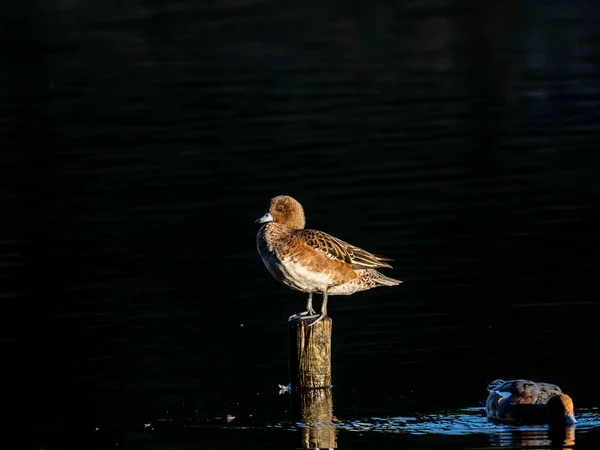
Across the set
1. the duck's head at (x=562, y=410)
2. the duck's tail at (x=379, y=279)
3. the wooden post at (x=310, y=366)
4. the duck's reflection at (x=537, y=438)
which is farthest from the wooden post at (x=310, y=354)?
the duck's head at (x=562, y=410)

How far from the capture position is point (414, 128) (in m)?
28.7

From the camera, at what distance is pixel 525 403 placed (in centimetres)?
1238

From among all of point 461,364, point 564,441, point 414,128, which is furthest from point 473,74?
point 564,441

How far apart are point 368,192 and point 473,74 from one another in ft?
41.8

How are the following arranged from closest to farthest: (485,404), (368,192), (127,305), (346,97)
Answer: (485,404), (127,305), (368,192), (346,97)

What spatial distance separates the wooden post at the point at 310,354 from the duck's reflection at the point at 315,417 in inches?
3.4

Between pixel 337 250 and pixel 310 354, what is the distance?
3.26ft

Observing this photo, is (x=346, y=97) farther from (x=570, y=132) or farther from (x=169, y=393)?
(x=169, y=393)

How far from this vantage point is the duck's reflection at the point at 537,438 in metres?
11.9

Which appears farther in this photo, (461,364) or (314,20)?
(314,20)

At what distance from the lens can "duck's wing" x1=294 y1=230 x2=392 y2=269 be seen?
13.6m

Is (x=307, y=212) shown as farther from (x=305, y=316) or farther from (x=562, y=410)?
(x=562, y=410)

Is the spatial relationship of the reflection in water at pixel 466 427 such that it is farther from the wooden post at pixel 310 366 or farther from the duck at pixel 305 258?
the duck at pixel 305 258

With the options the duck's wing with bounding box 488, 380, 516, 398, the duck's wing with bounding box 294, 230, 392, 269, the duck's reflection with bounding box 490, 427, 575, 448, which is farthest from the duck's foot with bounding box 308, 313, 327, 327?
the duck's reflection with bounding box 490, 427, 575, 448
